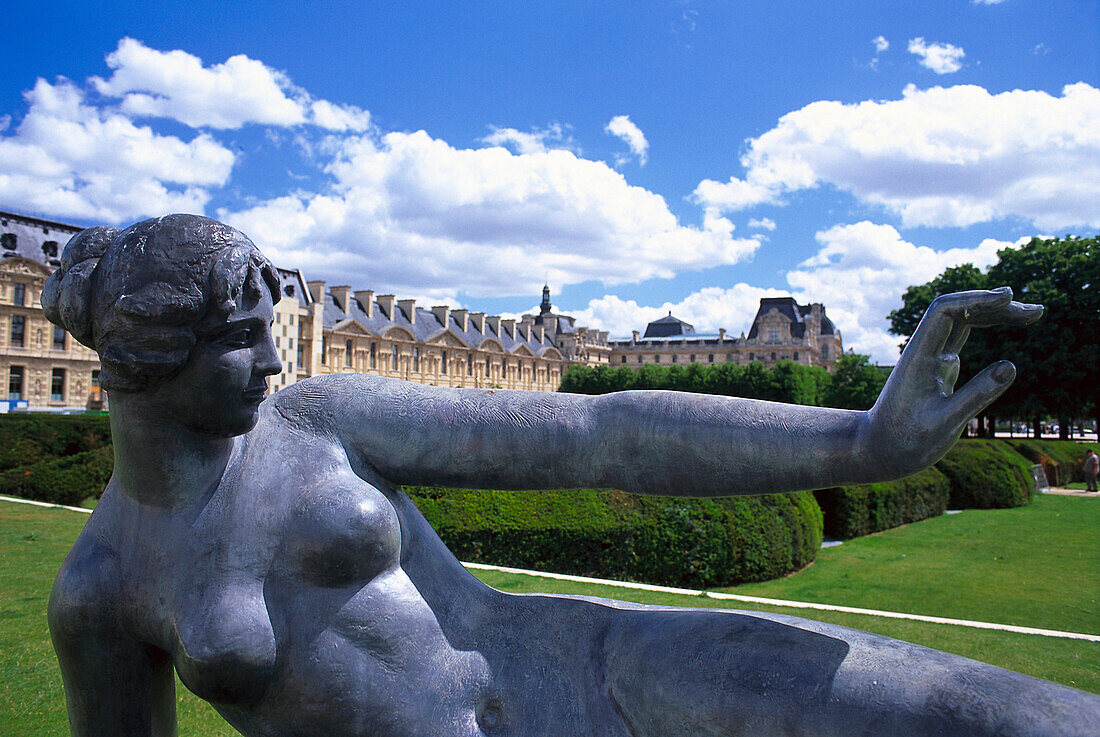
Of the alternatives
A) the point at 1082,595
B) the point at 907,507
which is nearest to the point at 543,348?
the point at 907,507

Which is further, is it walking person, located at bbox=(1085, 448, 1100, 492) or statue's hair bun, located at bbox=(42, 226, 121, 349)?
walking person, located at bbox=(1085, 448, 1100, 492)

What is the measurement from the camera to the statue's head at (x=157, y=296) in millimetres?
1178

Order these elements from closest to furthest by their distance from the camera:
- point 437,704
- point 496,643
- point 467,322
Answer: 1. point 437,704
2. point 496,643
3. point 467,322

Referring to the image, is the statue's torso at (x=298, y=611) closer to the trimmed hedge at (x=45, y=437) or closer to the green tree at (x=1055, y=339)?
the trimmed hedge at (x=45, y=437)

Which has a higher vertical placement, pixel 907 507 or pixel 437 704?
pixel 437 704

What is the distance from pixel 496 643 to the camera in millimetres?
1319

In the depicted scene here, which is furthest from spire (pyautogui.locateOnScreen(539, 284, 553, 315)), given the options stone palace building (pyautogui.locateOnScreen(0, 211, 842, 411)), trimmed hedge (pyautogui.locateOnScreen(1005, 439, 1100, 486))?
trimmed hedge (pyautogui.locateOnScreen(1005, 439, 1100, 486))

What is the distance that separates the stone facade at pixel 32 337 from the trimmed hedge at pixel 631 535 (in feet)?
143

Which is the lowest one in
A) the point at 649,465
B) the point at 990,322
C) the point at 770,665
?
the point at 770,665

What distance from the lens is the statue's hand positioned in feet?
3.59

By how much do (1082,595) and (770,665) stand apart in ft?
29.4

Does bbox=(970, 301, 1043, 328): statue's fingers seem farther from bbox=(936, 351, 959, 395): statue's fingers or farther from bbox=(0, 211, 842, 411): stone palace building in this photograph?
bbox=(0, 211, 842, 411): stone palace building

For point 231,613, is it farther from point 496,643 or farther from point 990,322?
point 990,322

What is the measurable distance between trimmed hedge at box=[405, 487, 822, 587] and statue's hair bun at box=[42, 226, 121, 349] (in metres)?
7.16
